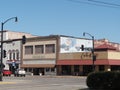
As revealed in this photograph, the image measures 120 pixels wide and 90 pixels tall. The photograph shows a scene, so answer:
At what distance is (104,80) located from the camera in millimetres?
27312

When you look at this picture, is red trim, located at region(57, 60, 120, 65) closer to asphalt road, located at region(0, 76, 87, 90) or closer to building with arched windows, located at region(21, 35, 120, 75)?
building with arched windows, located at region(21, 35, 120, 75)

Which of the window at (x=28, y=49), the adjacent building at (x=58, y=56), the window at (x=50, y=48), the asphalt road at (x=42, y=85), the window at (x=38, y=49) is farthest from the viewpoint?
the window at (x=28, y=49)

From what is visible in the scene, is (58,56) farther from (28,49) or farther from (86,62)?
(28,49)

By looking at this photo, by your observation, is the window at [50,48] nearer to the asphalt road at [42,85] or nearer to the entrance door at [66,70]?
the entrance door at [66,70]

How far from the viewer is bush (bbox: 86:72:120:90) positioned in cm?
2612

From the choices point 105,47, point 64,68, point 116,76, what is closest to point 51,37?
point 64,68

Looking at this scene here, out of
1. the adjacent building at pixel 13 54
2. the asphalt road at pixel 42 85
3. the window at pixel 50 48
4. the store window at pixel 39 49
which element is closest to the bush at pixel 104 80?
the asphalt road at pixel 42 85

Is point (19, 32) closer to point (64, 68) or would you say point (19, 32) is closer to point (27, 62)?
point (27, 62)

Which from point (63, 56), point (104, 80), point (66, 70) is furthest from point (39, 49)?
point (104, 80)

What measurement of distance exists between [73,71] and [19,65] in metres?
17.6

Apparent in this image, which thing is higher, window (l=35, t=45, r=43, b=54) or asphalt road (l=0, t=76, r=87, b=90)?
window (l=35, t=45, r=43, b=54)

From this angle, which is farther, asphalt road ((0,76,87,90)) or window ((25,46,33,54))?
window ((25,46,33,54))

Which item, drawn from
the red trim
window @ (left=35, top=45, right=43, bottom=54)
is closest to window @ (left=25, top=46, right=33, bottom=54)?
window @ (left=35, top=45, right=43, bottom=54)

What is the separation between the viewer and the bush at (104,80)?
26.1m
